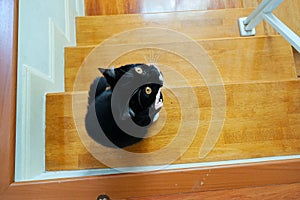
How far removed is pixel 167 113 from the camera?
1.07 m

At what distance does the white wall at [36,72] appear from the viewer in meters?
0.78

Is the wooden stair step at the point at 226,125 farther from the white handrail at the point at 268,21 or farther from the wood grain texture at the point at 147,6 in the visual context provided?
the wood grain texture at the point at 147,6

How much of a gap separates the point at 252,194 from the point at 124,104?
0.50 meters

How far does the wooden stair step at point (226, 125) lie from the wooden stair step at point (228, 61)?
156 mm

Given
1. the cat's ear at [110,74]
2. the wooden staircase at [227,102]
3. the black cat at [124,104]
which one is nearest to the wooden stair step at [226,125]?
the wooden staircase at [227,102]

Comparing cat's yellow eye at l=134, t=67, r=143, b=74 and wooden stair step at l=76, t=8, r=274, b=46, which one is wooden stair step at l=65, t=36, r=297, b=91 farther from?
cat's yellow eye at l=134, t=67, r=143, b=74

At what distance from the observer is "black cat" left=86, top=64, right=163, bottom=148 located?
78 cm

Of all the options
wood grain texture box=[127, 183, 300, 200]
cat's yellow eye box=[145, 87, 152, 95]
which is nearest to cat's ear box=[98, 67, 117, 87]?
cat's yellow eye box=[145, 87, 152, 95]

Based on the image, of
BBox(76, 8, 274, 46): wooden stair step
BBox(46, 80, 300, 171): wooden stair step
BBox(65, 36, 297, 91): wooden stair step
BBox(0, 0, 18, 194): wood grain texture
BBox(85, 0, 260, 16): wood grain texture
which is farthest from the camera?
BBox(85, 0, 260, 16): wood grain texture

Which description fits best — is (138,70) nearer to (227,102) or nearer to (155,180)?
(155,180)

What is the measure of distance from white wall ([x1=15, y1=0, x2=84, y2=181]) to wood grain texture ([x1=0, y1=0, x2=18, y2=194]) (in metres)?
0.06

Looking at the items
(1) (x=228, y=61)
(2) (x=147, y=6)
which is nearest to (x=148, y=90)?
(1) (x=228, y=61)

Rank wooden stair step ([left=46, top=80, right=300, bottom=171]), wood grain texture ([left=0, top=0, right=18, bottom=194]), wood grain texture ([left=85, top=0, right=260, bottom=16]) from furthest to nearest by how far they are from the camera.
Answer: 1. wood grain texture ([left=85, top=0, right=260, bottom=16])
2. wooden stair step ([left=46, top=80, right=300, bottom=171])
3. wood grain texture ([left=0, top=0, right=18, bottom=194])

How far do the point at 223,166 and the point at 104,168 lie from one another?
0.45 meters
